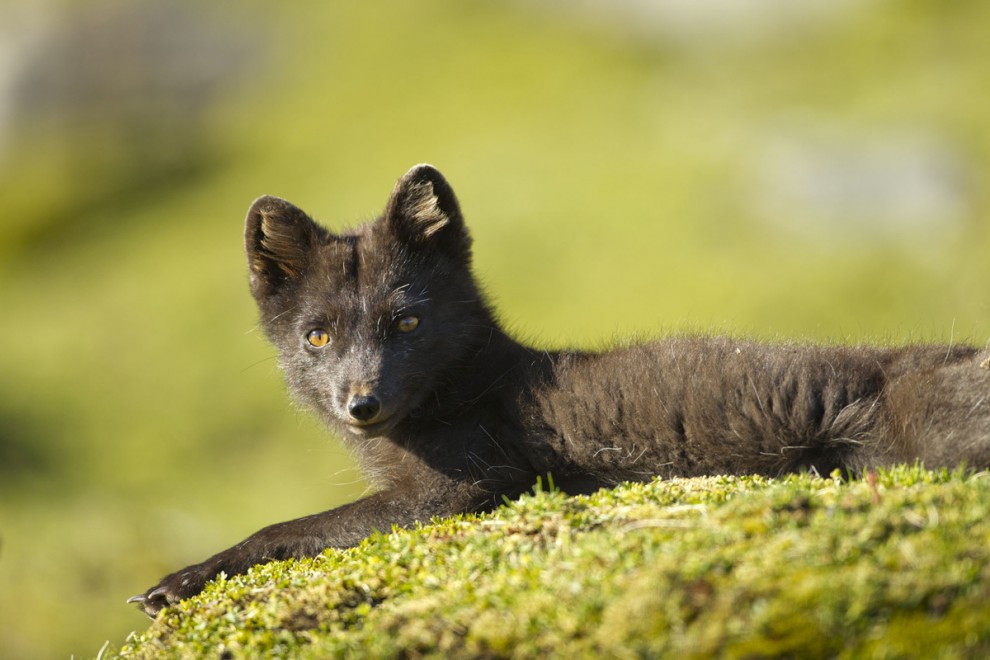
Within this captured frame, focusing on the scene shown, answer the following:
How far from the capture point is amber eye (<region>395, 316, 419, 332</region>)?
24.4 ft

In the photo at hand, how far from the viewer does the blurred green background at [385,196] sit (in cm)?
2067

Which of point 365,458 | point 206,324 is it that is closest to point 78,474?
point 206,324

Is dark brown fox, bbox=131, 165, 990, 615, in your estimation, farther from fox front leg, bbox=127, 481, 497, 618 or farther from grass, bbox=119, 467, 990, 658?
grass, bbox=119, 467, 990, 658

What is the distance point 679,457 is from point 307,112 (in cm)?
3206

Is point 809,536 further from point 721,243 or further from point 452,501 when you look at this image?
point 721,243

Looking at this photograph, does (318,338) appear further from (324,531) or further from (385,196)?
(385,196)

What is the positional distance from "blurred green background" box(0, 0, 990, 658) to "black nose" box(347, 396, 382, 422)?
9.45m

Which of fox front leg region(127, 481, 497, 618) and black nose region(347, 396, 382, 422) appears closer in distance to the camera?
fox front leg region(127, 481, 497, 618)

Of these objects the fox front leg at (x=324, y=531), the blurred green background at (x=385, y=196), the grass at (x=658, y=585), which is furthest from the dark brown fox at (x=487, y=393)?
the blurred green background at (x=385, y=196)

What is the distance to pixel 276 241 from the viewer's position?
7.70 meters

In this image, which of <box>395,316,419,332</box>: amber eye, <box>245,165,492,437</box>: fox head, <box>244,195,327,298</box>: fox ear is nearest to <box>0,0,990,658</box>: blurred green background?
<box>245,165,492,437</box>: fox head

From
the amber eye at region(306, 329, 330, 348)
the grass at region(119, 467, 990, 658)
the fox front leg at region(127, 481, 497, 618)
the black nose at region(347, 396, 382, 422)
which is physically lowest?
the grass at region(119, 467, 990, 658)

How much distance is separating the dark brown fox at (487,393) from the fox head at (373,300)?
Result: 0.01 m

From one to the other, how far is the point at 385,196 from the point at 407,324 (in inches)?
807
